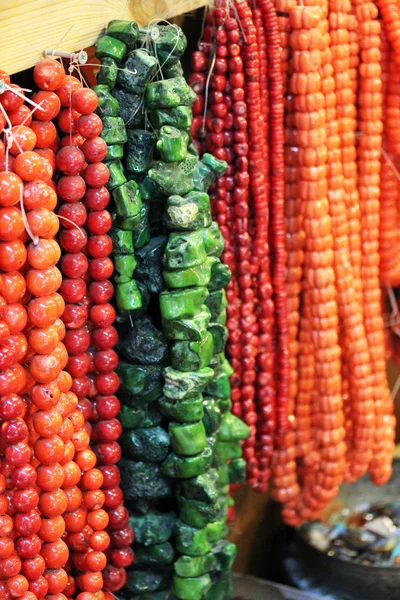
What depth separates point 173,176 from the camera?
96 cm

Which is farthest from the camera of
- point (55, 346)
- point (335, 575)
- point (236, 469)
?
point (335, 575)

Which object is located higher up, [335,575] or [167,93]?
[167,93]

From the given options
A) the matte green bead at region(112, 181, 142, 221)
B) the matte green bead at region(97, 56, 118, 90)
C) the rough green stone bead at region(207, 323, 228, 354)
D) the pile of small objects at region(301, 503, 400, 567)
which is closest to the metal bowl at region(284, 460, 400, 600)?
the pile of small objects at region(301, 503, 400, 567)

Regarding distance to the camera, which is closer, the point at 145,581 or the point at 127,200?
the point at 127,200

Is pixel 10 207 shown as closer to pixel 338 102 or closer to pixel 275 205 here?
pixel 275 205

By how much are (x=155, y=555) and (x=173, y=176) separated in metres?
0.49

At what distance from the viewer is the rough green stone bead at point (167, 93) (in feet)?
3.12

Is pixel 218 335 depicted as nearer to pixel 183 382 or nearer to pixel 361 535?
pixel 183 382

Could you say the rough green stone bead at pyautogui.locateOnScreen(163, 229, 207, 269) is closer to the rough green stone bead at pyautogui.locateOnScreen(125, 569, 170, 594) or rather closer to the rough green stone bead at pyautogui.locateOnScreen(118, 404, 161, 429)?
the rough green stone bead at pyautogui.locateOnScreen(118, 404, 161, 429)

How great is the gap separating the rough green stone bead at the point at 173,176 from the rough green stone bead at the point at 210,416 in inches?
10.9

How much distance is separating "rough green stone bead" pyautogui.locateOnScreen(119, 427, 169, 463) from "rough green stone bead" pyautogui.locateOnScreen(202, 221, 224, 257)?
0.23 meters

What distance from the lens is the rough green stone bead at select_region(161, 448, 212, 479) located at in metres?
1.02

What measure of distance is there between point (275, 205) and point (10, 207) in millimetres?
523

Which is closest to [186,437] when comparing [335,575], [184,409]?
[184,409]
